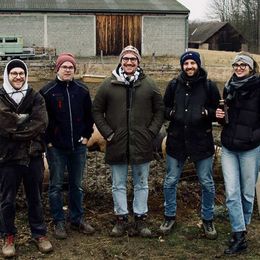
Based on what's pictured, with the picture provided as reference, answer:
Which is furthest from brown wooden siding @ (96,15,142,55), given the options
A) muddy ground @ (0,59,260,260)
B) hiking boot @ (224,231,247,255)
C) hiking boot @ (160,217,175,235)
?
hiking boot @ (224,231,247,255)

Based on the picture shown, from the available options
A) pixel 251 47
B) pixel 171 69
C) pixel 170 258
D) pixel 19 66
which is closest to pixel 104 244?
pixel 170 258

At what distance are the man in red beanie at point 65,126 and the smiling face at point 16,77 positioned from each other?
0.34 metres

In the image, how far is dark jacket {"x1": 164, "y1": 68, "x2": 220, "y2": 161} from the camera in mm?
4617

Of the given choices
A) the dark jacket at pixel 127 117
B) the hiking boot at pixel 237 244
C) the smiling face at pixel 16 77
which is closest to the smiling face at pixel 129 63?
the dark jacket at pixel 127 117

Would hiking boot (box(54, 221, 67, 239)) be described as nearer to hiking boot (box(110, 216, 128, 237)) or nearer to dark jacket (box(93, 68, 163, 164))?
hiking boot (box(110, 216, 128, 237))

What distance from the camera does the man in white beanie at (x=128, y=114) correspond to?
4.64 metres

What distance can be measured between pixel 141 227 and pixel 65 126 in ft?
4.08

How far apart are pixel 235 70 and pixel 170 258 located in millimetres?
1767

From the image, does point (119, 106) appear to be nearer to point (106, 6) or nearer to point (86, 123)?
point (86, 123)

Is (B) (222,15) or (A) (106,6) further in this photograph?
(B) (222,15)

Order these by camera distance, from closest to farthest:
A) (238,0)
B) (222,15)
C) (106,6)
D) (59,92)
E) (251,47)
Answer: (59,92) < (106,6) < (251,47) < (238,0) < (222,15)

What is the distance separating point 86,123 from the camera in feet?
15.7

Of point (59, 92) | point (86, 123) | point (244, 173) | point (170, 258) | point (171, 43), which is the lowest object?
point (170, 258)

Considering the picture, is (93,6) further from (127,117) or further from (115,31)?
(127,117)
